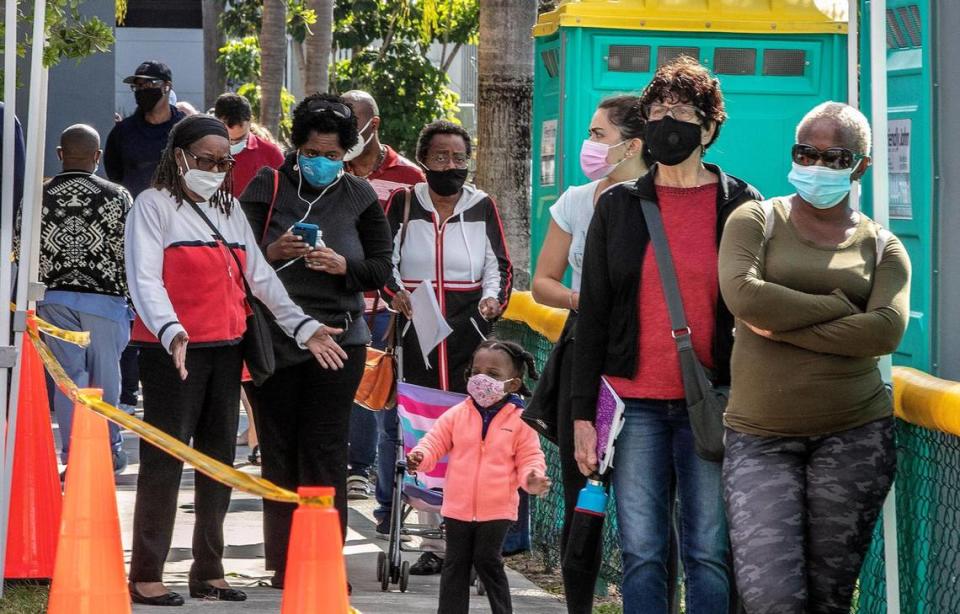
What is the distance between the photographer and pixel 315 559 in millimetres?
4520

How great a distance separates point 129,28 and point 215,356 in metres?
47.2

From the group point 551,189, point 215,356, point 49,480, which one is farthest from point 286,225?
point 551,189

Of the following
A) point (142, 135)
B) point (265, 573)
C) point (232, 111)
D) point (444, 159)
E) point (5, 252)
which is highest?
point (232, 111)

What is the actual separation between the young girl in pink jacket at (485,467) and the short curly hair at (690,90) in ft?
4.69

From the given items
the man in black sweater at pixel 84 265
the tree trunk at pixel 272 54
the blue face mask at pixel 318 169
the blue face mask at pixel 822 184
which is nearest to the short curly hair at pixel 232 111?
the man in black sweater at pixel 84 265

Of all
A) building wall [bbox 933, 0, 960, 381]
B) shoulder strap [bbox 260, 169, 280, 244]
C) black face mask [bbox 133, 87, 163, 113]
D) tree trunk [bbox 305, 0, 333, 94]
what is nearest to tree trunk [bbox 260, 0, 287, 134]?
tree trunk [bbox 305, 0, 333, 94]

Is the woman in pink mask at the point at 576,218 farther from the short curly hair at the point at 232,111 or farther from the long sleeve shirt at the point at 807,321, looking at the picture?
the short curly hair at the point at 232,111

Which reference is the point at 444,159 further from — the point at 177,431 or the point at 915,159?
the point at 915,159

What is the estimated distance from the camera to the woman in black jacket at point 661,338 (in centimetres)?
500

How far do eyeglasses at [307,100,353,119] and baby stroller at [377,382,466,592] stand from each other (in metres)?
1.12

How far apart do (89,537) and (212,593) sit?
3.88 feet

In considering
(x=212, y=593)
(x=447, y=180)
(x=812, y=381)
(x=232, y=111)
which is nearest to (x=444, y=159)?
(x=447, y=180)

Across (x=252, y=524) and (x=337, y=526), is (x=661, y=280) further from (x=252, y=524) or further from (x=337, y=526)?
(x=252, y=524)

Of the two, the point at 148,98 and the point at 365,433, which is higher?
the point at 148,98
